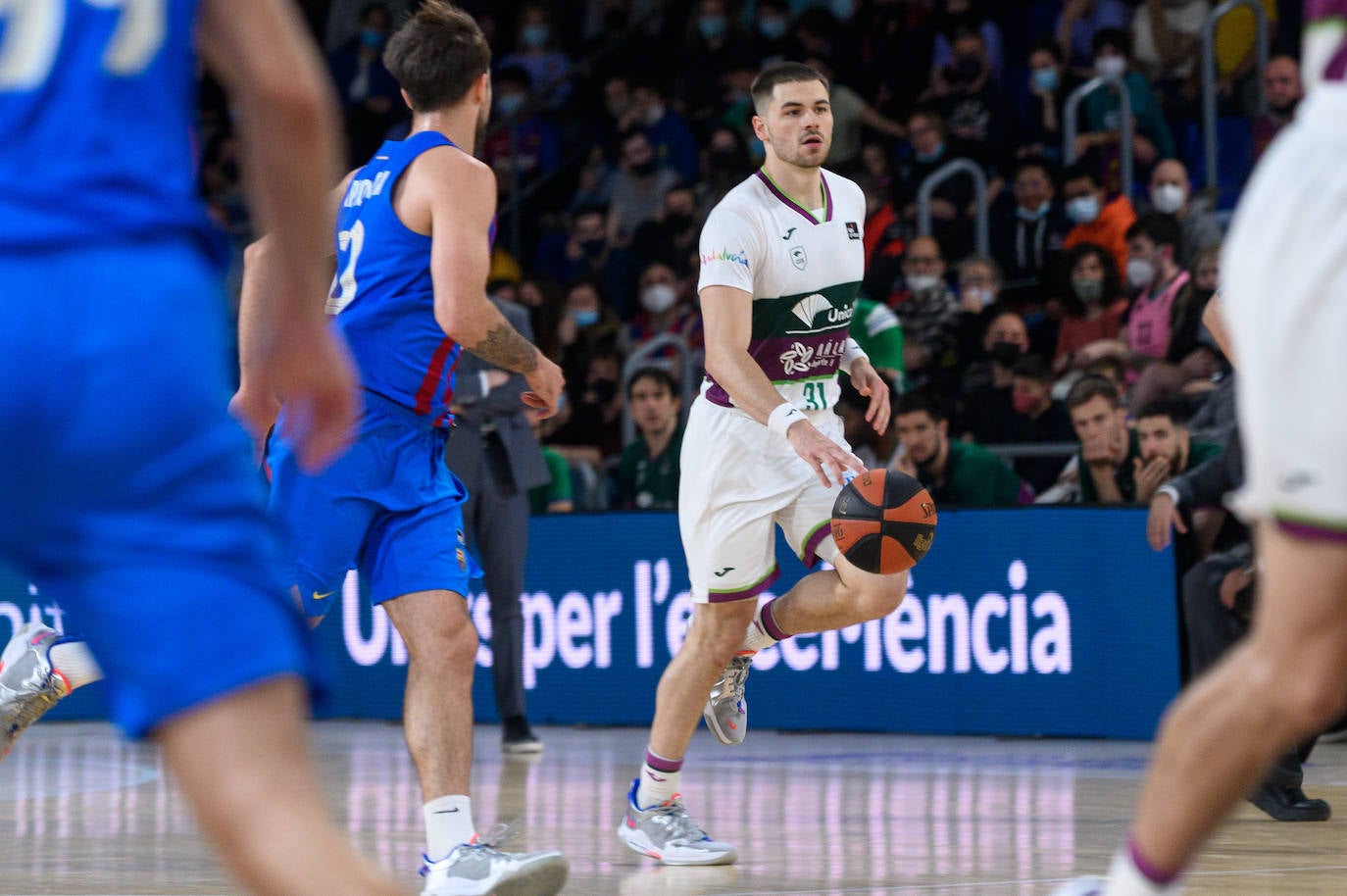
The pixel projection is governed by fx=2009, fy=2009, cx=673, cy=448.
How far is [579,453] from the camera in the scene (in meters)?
13.2

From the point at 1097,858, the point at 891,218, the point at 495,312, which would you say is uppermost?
the point at 891,218

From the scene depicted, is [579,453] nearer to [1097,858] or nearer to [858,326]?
[858,326]

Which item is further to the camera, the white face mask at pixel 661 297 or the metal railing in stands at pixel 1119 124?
the white face mask at pixel 661 297

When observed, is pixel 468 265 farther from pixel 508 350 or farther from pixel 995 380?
pixel 995 380

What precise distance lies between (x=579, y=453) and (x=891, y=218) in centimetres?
283

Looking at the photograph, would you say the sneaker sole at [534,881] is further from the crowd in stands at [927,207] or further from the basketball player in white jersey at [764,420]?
the crowd in stands at [927,207]

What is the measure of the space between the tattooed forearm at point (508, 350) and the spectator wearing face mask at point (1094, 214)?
302 inches

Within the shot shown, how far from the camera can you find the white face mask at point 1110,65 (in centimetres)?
1415

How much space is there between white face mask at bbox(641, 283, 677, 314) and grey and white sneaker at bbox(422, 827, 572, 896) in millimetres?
10064

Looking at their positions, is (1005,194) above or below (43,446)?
above

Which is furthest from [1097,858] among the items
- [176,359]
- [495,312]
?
[176,359]

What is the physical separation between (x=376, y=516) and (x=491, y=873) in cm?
100

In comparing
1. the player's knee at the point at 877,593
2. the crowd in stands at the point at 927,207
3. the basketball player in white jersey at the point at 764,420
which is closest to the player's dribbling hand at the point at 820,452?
the basketball player in white jersey at the point at 764,420

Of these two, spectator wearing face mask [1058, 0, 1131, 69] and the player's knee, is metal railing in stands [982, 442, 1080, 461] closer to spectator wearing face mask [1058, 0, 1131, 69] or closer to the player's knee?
the player's knee
